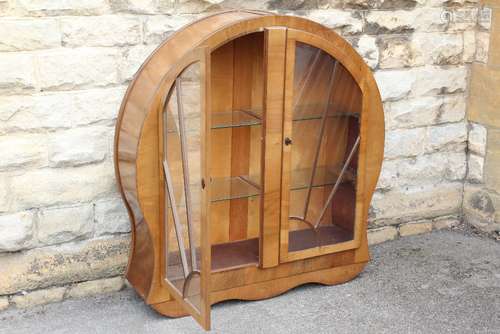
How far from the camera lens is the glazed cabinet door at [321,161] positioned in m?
3.34

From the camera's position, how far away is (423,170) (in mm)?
4227

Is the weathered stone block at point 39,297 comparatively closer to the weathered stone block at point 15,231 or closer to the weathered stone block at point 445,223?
the weathered stone block at point 15,231

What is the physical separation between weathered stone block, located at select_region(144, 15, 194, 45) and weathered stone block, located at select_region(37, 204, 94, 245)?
0.77 meters

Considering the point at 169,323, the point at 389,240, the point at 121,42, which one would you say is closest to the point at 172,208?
the point at 169,323

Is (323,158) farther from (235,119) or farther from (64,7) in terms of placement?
(64,7)

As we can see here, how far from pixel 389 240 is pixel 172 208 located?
5.15ft

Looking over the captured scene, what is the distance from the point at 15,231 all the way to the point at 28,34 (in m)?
0.81

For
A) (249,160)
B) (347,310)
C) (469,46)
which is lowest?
(347,310)

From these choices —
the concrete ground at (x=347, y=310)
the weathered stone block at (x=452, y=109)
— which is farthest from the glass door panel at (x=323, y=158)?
the weathered stone block at (x=452, y=109)

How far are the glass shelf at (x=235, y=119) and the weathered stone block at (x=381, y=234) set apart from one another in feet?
3.72

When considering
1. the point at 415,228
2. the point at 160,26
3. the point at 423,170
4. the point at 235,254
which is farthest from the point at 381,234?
the point at 160,26

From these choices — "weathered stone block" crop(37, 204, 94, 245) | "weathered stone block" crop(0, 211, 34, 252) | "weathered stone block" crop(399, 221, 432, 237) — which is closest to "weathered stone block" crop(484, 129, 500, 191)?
"weathered stone block" crop(399, 221, 432, 237)

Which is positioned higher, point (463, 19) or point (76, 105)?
point (463, 19)

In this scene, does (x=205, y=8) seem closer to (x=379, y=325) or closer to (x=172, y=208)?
(x=172, y=208)
